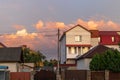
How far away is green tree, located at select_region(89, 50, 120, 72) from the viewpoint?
51.1m

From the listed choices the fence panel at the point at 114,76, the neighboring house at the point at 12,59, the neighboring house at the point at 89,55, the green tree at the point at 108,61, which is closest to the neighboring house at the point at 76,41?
the neighboring house at the point at 89,55

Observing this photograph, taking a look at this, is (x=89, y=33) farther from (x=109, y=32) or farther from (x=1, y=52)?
(x=1, y=52)

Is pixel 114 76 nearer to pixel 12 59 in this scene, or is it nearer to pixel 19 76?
pixel 19 76

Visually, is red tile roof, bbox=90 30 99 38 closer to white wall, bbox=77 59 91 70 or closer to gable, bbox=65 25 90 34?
gable, bbox=65 25 90 34

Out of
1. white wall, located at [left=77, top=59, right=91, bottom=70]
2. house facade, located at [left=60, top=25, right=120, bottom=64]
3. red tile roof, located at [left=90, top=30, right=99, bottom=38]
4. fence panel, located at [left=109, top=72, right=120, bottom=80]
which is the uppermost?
red tile roof, located at [left=90, top=30, right=99, bottom=38]

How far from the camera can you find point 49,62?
15988cm

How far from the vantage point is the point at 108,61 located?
171 ft

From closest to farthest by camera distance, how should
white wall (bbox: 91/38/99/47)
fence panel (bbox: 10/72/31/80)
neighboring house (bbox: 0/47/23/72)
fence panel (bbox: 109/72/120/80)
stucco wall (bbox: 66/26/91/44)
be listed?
fence panel (bbox: 109/72/120/80)
fence panel (bbox: 10/72/31/80)
neighboring house (bbox: 0/47/23/72)
stucco wall (bbox: 66/26/91/44)
white wall (bbox: 91/38/99/47)

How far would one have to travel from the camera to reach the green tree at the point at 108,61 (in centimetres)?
5110

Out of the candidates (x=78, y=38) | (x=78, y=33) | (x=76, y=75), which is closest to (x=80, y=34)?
(x=78, y=33)

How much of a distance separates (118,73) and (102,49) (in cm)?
1688

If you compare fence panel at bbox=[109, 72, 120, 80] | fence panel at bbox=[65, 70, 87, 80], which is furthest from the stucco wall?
fence panel at bbox=[109, 72, 120, 80]

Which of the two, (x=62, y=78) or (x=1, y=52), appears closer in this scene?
(x=62, y=78)

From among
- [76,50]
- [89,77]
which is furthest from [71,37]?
[89,77]
